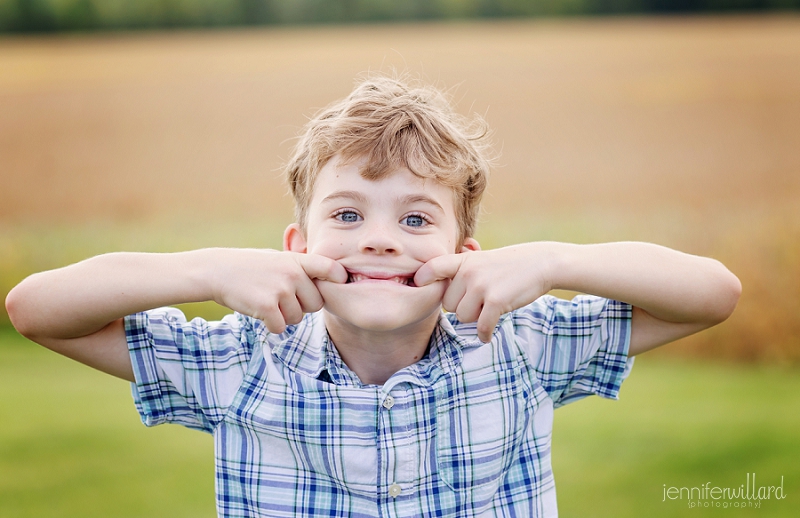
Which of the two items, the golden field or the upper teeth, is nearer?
the upper teeth

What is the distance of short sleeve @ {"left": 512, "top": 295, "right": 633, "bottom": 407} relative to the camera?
118cm

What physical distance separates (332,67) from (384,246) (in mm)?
2379

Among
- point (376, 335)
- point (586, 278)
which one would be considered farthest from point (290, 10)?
point (586, 278)

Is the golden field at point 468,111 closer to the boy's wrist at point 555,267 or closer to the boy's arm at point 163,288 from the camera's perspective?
the boy's wrist at point 555,267

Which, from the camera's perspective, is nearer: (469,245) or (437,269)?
(437,269)

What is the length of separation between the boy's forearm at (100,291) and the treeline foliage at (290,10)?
7.98ft

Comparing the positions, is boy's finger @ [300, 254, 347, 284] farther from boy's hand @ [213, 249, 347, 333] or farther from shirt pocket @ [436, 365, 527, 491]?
shirt pocket @ [436, 365, 527, 491]

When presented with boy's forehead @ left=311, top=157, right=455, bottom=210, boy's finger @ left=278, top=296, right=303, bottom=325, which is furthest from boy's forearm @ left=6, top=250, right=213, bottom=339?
boy's forehead @ left=311, top=157, right=455, bottom=210

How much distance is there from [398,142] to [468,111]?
1.96m

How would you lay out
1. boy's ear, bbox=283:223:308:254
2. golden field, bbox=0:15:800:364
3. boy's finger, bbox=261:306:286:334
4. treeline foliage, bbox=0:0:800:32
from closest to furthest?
boy's finger, bbox=261:306:286:334 < boy's ear, bbox=283:223:308:254 < golden field, bbox=0:15:800:364 < treeline foliage, bbox=0:0:800:32

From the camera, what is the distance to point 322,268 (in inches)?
41.6

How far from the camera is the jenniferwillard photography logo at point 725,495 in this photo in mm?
2254

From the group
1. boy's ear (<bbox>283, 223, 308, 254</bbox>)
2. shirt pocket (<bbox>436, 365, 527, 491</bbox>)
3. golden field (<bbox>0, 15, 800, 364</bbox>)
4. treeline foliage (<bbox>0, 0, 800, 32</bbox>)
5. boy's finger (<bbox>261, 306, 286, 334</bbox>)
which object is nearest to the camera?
boy's finger (<bbox>261, 306, 286, 334</bbox>)

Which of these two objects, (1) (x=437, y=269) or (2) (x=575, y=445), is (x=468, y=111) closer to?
(2) (x=575, y=445)
